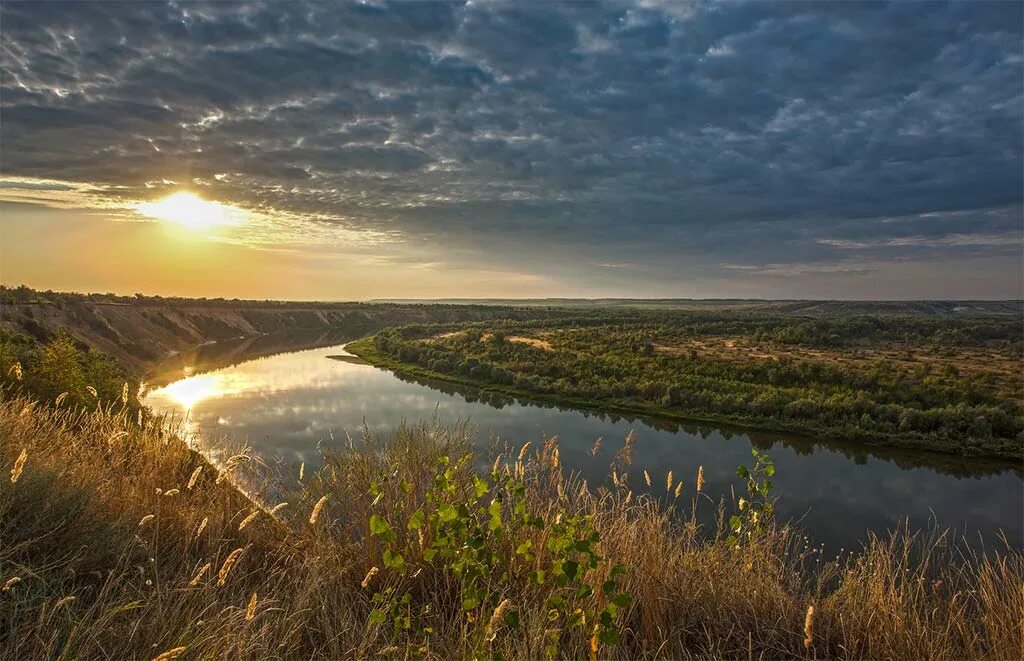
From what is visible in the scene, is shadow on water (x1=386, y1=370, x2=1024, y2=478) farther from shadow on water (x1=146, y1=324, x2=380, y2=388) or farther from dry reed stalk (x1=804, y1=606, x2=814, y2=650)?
shadow on water (x1=146, y1=324, x2=380, y2=388)

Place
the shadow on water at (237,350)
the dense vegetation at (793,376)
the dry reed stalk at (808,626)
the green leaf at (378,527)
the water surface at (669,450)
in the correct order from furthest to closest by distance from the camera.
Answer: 1. the shadow on water at (237,350)
2. the dense vegetation at (793,376)
3. the water surface at (669,450)
4. the green leaf at (378,527)
5. the dry reed stalk at (808,626)

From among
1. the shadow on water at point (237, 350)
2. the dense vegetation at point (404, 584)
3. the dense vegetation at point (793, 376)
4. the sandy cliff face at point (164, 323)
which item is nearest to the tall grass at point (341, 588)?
the dense vegetation at point (404, 584)

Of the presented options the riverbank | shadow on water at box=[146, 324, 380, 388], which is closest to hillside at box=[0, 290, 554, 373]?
shadow on water at box=[146, 324, 380, 388]

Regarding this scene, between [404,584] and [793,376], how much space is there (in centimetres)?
3656

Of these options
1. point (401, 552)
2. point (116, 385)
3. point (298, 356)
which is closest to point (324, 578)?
point (401, 552)

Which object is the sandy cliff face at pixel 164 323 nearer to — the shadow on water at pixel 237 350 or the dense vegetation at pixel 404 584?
the shadow on water at pixel 237 350

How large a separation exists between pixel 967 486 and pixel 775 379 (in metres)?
14.8

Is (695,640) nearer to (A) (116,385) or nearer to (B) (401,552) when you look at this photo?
Answer: (B) (401,552)

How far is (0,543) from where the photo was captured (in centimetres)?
340

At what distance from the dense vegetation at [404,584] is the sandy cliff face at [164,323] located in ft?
139

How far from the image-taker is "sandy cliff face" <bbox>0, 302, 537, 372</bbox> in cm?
4272

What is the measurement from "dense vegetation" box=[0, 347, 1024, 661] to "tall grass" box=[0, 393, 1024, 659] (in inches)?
0.7

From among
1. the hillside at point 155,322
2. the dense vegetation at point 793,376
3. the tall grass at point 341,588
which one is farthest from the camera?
the hillside at point 155,322

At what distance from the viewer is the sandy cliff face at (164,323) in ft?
140
